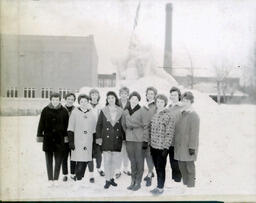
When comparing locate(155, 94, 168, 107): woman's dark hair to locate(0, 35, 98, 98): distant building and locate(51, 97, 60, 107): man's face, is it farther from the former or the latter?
locate(51, 97, 60, 107): man's face

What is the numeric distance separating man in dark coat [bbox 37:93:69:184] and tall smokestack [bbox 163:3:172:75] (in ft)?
3.62

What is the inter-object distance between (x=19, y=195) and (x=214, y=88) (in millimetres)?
2202

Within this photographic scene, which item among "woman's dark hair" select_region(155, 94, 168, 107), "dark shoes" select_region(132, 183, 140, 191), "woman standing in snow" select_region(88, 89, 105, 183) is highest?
"woman's dark hair" select_region(155, 94, 168, 107)

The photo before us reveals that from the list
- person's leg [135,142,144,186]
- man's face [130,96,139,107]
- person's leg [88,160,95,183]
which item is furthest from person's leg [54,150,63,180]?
man's face [130,96,139,107]

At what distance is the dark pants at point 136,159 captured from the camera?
3.31m

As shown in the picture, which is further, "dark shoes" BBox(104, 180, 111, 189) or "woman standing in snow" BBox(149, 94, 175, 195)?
"dark shoes" BBox(104, 180, 111, 189)

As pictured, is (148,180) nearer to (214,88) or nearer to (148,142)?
(148,142)

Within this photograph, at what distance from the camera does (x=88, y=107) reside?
3.33 meters

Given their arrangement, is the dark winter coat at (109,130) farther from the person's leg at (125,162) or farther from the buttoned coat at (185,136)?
the buttoned coat at (185,136)

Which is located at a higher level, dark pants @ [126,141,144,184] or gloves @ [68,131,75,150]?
gloves @ [68,131,75,150]

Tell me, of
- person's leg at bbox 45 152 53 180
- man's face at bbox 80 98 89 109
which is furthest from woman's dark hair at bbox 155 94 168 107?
person's leg at bbox 45 152 53 180

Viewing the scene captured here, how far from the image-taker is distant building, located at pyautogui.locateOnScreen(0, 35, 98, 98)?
131 inches

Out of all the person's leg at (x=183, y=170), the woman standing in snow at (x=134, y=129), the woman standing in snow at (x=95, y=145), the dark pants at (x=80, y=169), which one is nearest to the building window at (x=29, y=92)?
the woman standing in snow at (x=95, y=145)

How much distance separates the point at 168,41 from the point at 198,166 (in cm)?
128
